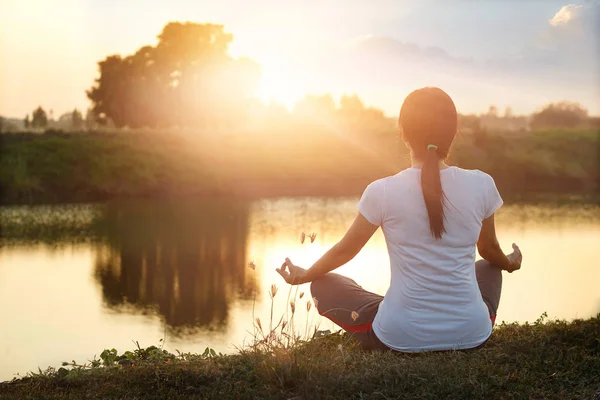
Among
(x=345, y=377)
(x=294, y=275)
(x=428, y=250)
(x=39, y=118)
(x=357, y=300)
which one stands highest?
(x=39, y=118)

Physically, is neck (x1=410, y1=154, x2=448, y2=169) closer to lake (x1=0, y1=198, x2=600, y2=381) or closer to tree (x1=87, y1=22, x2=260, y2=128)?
lake (x1=0, y1=198, x2=600, y2=381)

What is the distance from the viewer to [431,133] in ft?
10.3

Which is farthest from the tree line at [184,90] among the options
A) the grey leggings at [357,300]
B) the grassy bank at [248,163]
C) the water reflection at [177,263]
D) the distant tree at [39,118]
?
the grey leggings at [357,300]

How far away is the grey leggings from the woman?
3.6 inches

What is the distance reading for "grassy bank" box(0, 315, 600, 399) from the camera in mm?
3006

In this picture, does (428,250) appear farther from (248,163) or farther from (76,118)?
(76,118)

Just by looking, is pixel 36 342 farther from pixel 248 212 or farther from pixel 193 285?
pixel 248 212

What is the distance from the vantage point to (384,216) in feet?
10.3

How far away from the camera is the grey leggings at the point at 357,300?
3.44m

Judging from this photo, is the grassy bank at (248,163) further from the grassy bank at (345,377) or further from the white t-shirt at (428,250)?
the white t-shirt at (428,250)

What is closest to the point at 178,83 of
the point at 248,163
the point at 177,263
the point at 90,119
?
the point at 90,119

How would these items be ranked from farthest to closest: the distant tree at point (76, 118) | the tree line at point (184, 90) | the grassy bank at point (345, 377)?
1. the distant tree at point (76, 118)
2. the tree line at point (184, 90)
3. the grassy bank at point (345, 377)

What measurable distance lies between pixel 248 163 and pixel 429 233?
2324 centimetres

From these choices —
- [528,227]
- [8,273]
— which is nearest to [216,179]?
[528,227]
